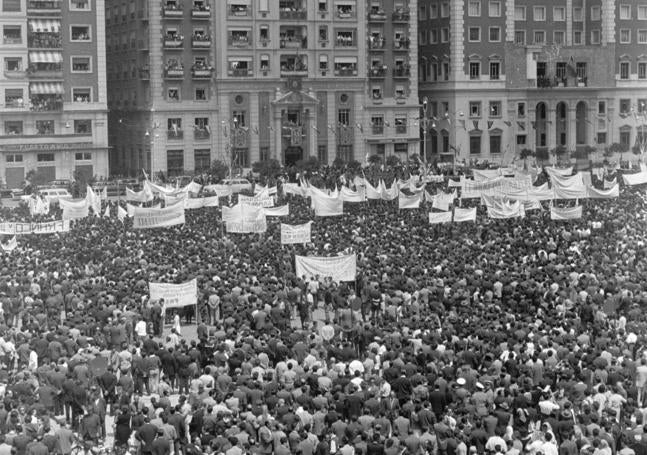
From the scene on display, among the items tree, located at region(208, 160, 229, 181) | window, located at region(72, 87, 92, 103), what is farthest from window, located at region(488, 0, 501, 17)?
window, located at region(72, 87, 92, 103)

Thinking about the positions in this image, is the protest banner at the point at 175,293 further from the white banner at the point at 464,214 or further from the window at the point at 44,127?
the window at the point at 44,127

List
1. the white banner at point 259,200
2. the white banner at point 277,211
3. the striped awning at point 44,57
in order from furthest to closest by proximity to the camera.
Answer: the striped awning at point 44,57 < the white banner at point 259,200 < the white banner at point 277,211

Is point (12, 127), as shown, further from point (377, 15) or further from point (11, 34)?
point (377, 15)

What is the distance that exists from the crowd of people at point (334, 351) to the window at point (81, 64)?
135ft

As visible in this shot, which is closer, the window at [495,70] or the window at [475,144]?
the window at [475,144]

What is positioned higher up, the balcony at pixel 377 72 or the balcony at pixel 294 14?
the balcony at pixel 294 14

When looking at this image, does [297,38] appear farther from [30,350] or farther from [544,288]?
[30,350]

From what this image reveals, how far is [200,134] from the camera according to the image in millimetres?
92750

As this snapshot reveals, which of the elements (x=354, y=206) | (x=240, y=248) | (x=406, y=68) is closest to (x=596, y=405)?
(x=240, y=248)

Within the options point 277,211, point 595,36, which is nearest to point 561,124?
point 595,36

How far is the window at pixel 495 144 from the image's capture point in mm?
104463

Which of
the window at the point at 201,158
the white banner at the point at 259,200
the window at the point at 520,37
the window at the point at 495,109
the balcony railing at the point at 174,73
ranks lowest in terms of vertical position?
the white banner at the point at 259,200

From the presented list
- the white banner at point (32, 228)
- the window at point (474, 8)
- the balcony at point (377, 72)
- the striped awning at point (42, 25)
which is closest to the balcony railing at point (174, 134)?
the striped awning at point (42, 25)

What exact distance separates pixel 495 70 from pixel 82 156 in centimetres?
3662
